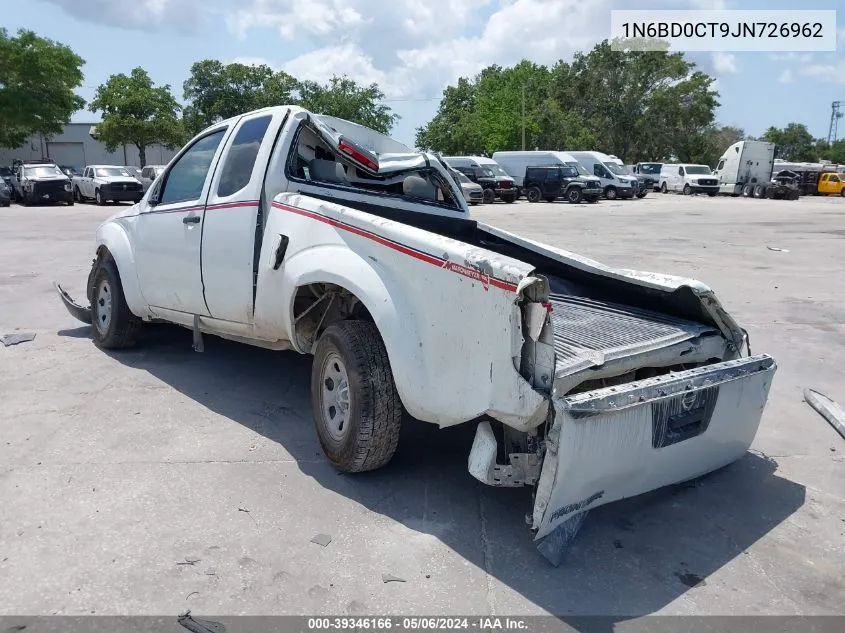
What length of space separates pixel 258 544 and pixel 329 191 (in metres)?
2.38

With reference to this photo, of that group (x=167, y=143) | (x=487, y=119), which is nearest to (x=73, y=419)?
(x=167, y=143)

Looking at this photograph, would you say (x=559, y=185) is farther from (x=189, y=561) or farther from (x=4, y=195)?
(x=189, y=561)

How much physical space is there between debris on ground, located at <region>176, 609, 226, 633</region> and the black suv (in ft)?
110

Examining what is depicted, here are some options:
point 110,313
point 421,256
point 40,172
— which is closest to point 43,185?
point 40,172

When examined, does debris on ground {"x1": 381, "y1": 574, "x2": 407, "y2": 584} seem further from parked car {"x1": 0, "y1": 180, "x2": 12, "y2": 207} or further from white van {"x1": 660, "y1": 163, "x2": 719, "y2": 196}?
white van {"x1": 660, "y1": 163, "x2": 719, "y2": 196}

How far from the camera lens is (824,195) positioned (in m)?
45.7

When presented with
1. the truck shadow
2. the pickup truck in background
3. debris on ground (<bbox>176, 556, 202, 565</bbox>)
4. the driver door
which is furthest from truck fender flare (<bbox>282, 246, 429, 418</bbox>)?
the pickup truck in background

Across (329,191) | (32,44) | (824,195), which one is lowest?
(824,195)

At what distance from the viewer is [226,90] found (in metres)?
51.6

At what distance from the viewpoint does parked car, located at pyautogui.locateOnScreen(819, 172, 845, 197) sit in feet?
145

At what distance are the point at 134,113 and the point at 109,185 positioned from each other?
23162 mm

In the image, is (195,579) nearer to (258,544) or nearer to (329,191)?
(258,544)

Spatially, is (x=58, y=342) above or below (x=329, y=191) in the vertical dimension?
below

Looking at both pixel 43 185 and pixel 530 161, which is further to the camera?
pixel 530 161
